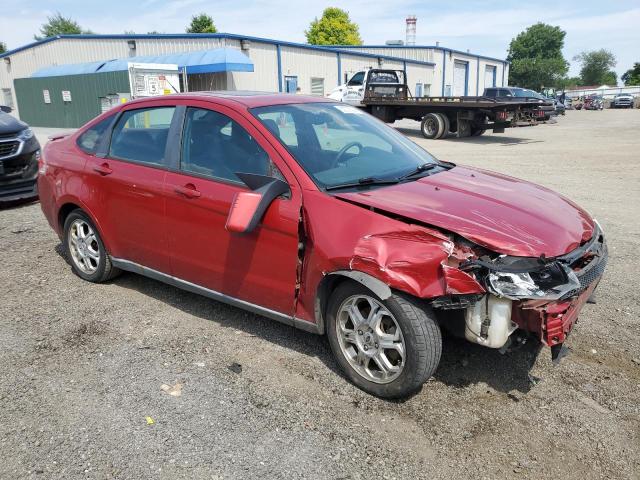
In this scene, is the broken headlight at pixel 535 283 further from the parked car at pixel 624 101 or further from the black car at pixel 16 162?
the parked car at pixel 624 101

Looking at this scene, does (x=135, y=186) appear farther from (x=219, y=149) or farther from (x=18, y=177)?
(x=18, y=177)

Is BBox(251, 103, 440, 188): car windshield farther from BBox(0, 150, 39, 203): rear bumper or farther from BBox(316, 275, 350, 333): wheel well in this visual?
BBox(0, 150, 39, 203): rear bumper

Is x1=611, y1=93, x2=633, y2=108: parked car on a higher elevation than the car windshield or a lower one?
lower

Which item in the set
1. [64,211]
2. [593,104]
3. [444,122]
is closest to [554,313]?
[64,211]

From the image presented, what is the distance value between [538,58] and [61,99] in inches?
3648

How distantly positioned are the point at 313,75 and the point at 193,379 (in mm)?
30018

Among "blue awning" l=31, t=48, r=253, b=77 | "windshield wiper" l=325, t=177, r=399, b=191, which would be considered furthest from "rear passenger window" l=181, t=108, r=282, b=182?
"blue awning" l=31, t=48, r=253, b=77

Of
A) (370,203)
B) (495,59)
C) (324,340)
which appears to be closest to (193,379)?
(324,340)

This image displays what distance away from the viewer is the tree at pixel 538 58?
94438mm

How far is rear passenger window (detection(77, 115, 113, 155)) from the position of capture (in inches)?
186

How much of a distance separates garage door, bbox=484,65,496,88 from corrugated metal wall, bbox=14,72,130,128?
46.0 metres

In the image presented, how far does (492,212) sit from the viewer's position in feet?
10.5

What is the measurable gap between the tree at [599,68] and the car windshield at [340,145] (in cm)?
12916

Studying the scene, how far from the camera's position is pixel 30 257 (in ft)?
19.2
